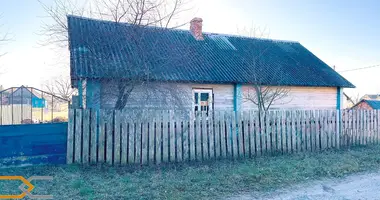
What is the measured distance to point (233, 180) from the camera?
17.6ft

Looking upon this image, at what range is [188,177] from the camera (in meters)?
5.63

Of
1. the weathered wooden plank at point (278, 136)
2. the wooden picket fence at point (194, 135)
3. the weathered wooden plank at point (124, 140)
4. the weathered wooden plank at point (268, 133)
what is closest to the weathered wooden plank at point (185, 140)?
the wooden picket fence at point (194, 135)

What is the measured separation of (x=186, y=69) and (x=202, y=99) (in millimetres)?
1564

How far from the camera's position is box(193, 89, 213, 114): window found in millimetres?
11984

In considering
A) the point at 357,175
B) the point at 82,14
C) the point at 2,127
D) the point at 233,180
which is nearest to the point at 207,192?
the point at 233,180

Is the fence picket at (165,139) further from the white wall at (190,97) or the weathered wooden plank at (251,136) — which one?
the weathered wooden plank at (251,136)

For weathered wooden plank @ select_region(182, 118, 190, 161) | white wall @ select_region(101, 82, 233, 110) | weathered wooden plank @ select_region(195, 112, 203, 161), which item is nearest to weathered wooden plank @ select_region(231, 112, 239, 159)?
weathered wooden plank @ select_region(195, 112, 203, 161)

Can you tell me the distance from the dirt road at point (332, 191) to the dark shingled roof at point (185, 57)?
448 cm

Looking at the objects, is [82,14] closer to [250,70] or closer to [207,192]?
[207,192]

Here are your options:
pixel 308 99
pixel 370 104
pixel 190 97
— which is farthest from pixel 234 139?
pixel 370 104

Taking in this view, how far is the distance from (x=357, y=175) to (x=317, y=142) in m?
2.65

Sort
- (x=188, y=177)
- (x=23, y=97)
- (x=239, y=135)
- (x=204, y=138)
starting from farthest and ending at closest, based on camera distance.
→ (x=23, y=97)
(x=239, y=135)
(x=204, y=138)
(x=188, y=177)

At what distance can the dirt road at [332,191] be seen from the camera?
4617 mm

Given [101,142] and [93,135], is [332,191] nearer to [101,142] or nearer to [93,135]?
[101,142]
